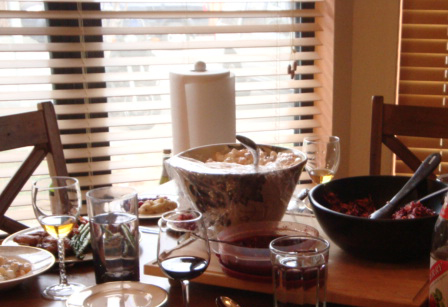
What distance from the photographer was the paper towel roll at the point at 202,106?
5.82ft

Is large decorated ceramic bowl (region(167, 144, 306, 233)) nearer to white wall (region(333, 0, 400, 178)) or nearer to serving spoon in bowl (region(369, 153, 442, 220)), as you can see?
serving spoon in bowl (region(369, 153, 442, 220))

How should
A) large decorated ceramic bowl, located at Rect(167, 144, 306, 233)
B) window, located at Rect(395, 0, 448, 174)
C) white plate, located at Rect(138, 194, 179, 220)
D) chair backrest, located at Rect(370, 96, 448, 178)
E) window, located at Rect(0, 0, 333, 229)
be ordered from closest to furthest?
large decorated ceramic bowl, located at Rect(167, 144, 306, 233) < white plate, located at Rect(138, 194, 179, 220) < chair backrest, located at Rect(370, 96, 448, 178) < window, located at Rect(0, 0, 333, 229) < window, located at Rect(395, 0, 448, 174)

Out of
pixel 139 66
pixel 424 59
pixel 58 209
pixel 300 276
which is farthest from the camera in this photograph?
pixel 424 59

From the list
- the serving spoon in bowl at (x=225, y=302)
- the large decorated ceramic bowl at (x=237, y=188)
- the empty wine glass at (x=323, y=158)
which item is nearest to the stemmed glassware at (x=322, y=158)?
the empty wine glass at (x=323, y=158)

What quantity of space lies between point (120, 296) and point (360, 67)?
1.77m

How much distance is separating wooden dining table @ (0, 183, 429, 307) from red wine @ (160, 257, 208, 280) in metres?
0.05

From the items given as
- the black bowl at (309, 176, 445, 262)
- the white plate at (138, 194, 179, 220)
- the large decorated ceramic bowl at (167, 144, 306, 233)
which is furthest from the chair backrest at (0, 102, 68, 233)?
the black bowl at (309, 176, 445, 262)

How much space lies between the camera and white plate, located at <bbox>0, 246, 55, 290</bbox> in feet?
3.43

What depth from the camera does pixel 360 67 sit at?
2.44 meters

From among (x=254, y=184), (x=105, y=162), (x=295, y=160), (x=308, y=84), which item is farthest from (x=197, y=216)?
(x=308, y=84)

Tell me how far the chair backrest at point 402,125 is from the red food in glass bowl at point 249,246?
2.65 ft

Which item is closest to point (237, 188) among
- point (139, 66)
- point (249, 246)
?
point (249, 246)

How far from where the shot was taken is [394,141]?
1814mm

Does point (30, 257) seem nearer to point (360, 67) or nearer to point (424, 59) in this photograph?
point (360, 67)
